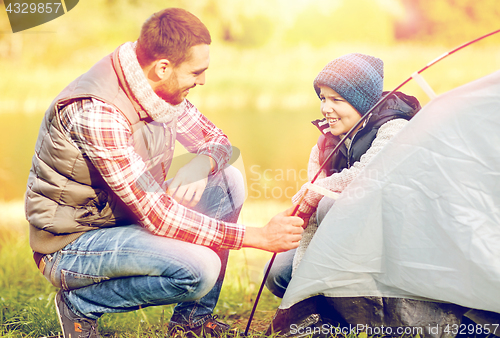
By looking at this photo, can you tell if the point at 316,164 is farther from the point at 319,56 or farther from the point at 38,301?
the point at 319,56

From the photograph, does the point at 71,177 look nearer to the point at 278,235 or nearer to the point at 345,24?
the point at 278,235

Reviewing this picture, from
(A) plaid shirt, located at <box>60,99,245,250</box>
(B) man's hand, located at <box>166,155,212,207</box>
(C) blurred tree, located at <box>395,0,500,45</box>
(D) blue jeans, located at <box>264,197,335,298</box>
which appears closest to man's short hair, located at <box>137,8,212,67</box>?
(A) plaid shirt, located at <box>60,99,245,250</box>

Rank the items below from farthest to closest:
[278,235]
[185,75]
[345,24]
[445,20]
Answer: [445,20] < [345,24] < [185,75] < [278,235]

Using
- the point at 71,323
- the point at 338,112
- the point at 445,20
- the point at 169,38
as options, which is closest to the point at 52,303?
the point at 71,323

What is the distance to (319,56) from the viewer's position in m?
4.25

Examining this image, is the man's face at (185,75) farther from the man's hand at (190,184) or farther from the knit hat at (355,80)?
the knit hat at (355,80)

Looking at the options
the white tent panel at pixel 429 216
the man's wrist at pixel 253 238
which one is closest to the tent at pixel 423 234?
the white tent panel at pixel 429 216

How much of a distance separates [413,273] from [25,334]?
1.50m

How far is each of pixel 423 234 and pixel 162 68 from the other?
984mm

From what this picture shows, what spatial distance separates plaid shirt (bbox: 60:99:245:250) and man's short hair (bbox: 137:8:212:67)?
242 millimetres

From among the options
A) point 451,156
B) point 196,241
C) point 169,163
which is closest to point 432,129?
point 451,156

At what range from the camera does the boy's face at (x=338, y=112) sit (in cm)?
159

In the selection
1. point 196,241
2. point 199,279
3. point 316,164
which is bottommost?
point 199,279

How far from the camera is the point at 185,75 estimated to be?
56.1 inches
